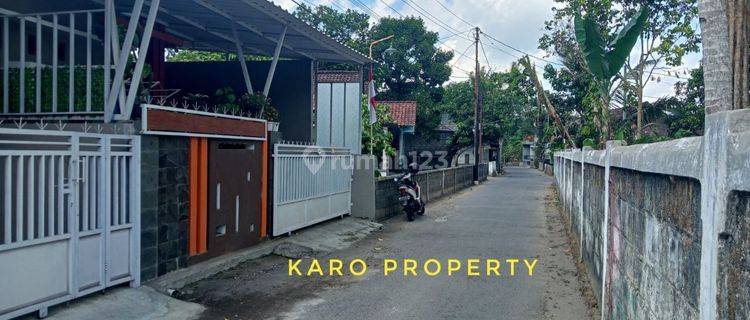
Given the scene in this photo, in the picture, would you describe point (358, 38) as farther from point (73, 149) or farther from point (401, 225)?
point (73, 149)

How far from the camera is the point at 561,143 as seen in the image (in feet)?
81.8

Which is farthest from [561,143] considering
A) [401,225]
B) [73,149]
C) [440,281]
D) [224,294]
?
[73,149]

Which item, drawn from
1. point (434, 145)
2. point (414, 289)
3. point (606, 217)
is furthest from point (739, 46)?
point (434, 145)

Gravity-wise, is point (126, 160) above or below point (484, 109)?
below

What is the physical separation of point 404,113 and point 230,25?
2111 centimetres

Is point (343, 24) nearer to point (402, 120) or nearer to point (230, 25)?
point (402, 120)

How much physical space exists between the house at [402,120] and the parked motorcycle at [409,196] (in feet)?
51.2

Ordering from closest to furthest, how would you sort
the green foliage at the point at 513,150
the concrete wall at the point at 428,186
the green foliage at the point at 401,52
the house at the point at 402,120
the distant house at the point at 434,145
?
the concrete wall at the point at 428,186
the house at the point at 402,120
the distant house at the point at 434,145
the green foliage at the point at 401,52
the green foliage at the point at 513,150

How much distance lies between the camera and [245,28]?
36.0 feet

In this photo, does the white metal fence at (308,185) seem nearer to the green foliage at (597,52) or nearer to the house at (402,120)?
the green foliage at (597,52)

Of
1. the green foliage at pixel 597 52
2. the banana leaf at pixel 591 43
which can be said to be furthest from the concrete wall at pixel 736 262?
the banana leaf at pixel 591 43

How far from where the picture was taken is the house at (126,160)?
5.31 metres

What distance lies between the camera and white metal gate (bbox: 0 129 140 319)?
5016 millimetres

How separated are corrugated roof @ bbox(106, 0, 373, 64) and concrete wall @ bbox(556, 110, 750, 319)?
631cm
